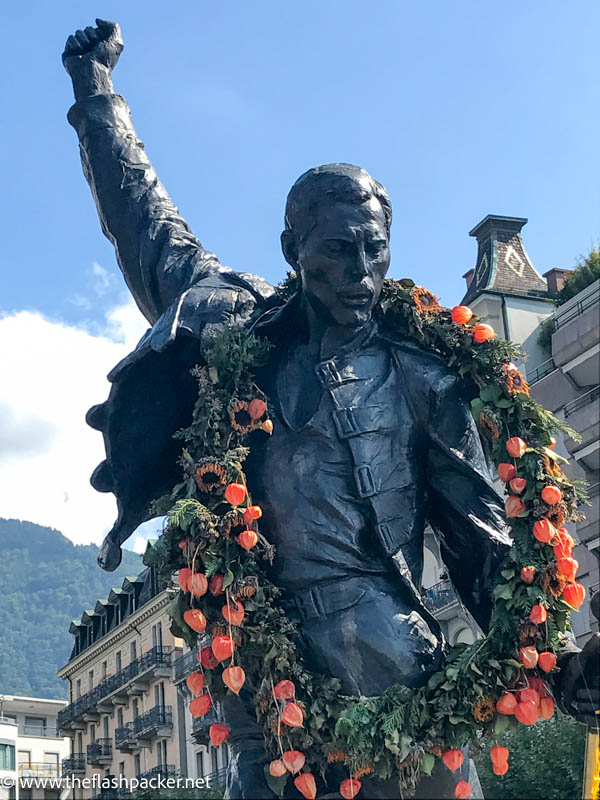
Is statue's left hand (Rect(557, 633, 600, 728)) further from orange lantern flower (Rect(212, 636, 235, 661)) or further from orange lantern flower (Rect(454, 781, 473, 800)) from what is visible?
orange lantern flower (Rect(212, 636, 235, 661))

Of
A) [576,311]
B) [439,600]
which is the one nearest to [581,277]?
[576,311]

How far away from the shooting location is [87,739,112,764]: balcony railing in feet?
192

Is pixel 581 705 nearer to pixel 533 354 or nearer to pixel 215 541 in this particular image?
pixel 215 541

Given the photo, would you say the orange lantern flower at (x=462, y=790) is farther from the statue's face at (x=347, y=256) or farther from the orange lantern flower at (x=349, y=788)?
the statue's face at (x=347, y=256)

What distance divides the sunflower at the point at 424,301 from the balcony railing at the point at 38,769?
7432cm

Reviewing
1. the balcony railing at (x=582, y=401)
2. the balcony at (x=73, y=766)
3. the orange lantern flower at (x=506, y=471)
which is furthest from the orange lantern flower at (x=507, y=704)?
the balcony at (x=73, y=766)

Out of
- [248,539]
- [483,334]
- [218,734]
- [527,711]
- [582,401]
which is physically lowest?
[527,711]

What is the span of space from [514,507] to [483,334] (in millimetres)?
774

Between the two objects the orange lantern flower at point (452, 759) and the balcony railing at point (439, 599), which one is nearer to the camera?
the orange lantern flower at point (452, 759)

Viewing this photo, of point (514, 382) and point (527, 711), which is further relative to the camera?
point (514, 382)

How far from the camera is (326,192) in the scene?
18.3 feet

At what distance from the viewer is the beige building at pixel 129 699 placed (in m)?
53.4

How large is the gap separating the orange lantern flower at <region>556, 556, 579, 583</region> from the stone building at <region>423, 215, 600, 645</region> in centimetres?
2396

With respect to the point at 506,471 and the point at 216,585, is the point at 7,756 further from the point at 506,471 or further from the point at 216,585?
the point at 506,471
